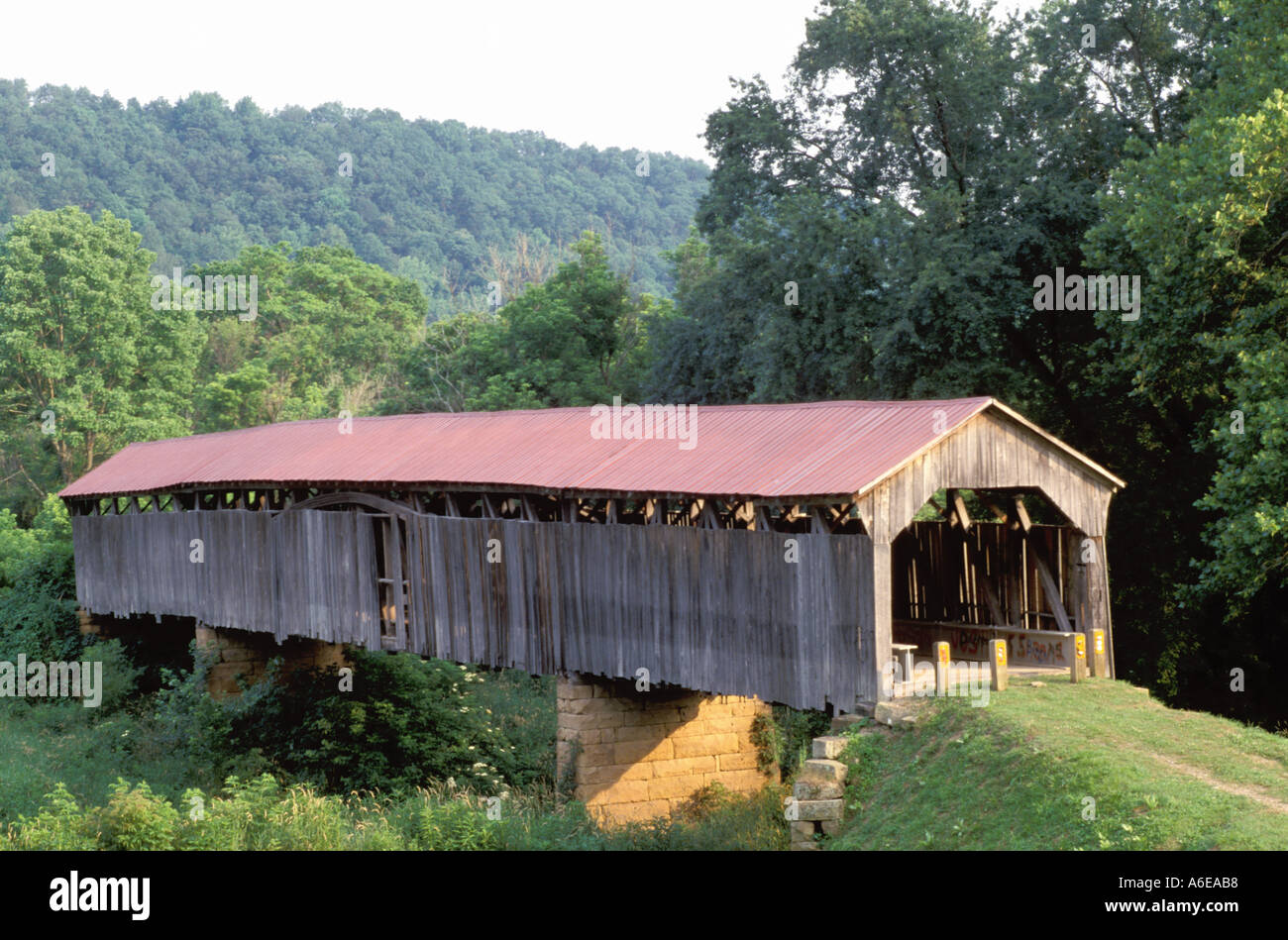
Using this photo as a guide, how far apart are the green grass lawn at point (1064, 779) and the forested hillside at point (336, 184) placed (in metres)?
63.1

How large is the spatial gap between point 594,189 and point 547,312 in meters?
57.6

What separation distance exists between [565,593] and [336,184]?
75.0 metres

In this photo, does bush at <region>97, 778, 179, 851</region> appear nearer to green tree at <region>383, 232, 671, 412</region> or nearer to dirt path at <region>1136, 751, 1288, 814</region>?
dirt path at <region>1136, 751, 1288, 814</region>

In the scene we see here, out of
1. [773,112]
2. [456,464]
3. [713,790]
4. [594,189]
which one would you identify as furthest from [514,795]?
[594,189]

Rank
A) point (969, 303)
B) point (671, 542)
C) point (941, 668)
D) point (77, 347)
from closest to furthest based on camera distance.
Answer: point (941, 668) < point (671, 542) < point (969, 303) < point (77, 347)

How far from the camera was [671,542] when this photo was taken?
16.3m

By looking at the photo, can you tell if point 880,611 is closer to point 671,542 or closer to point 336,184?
point 671,542

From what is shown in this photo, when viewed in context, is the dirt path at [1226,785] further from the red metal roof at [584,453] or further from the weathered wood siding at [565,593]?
the red metal roof at [584,453]

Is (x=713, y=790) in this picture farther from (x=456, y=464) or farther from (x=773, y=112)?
(x=773, y=112)

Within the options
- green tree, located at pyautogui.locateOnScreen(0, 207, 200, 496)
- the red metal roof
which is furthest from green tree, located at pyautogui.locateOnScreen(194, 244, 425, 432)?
the red metal roof

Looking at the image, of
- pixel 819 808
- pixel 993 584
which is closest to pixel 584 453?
pixel 993 584

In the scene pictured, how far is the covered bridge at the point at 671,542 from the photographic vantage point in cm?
1443

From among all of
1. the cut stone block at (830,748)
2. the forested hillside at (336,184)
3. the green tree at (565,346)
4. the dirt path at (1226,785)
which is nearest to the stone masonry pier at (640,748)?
the cut stone block at (830,748)

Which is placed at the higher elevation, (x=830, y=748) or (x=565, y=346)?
(x=565, y=346)
